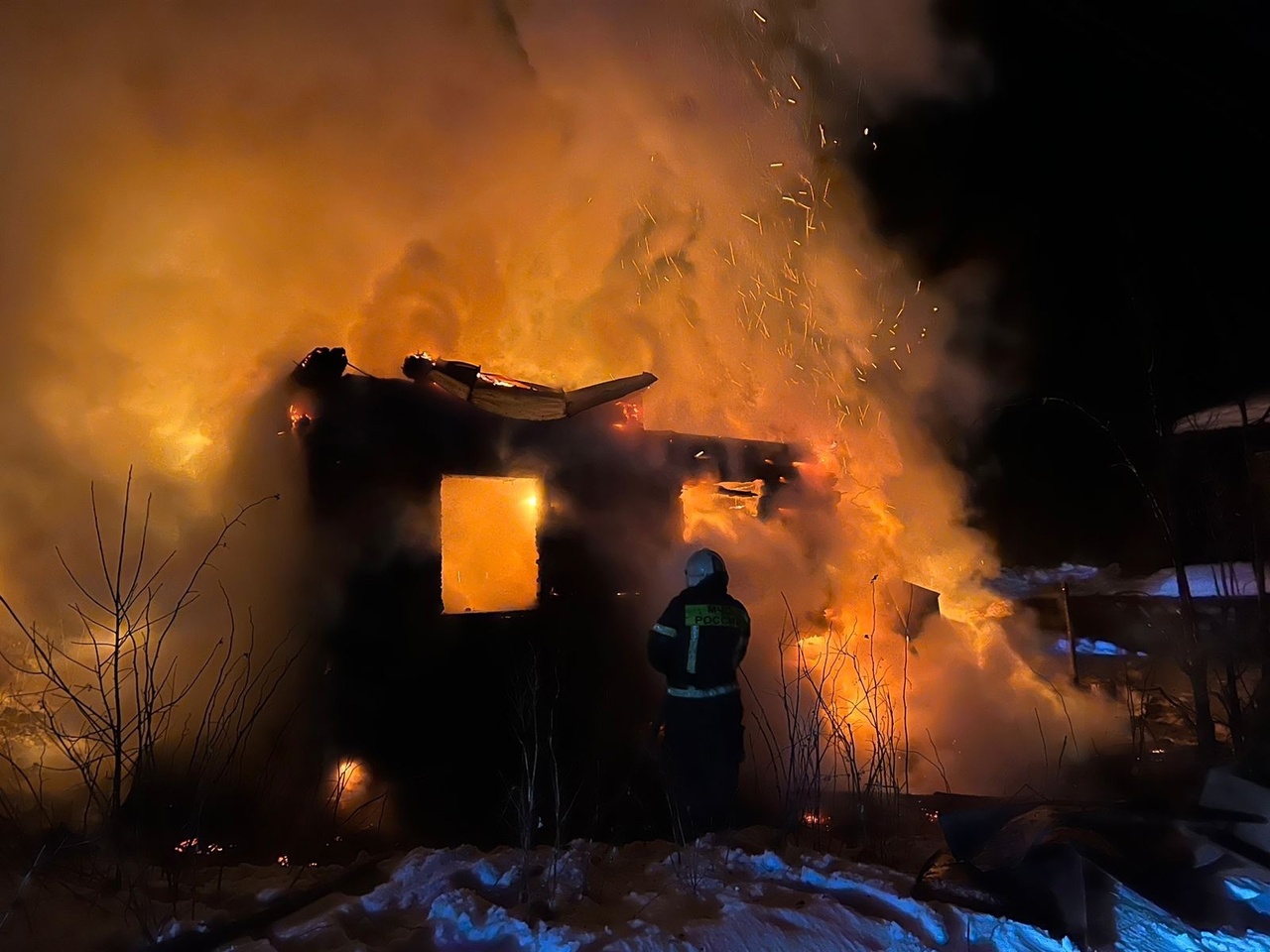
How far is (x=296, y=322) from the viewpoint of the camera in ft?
35.0

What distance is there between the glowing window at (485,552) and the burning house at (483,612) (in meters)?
0.95

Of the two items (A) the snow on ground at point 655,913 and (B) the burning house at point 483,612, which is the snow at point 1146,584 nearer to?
(B) the burning house at point 483,612

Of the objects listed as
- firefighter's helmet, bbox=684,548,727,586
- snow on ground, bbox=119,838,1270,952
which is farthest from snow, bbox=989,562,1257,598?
snow on ground, bbox=119,838,1270,952

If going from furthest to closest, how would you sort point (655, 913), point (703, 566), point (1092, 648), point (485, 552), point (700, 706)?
point (485, 552)
point (1092, 648)
point (703, 566)
point (700, 706)
point (655, 913)

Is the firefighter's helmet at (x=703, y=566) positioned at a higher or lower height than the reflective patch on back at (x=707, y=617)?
higher

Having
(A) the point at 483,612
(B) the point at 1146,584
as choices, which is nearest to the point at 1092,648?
(B) the point at 1146,584

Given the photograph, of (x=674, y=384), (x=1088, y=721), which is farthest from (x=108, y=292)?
(x=1088, y=721)

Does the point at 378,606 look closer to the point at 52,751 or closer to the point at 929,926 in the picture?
the point at 52,751

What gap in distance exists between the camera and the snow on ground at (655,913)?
9.87 ft

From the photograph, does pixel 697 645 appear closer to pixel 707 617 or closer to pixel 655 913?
pixel 707 617

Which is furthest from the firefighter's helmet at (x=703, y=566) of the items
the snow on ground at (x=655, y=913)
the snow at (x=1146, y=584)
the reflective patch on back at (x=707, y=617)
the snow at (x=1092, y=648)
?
the snow at (x=1092, y=648)

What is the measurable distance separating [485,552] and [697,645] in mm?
6326

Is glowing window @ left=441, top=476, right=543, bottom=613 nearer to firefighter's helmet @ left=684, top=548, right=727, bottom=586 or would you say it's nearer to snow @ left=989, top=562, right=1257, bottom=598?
firefighter's helmet @ left=684, top=548, right=727, bottom=586

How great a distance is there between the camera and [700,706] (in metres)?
5.23
